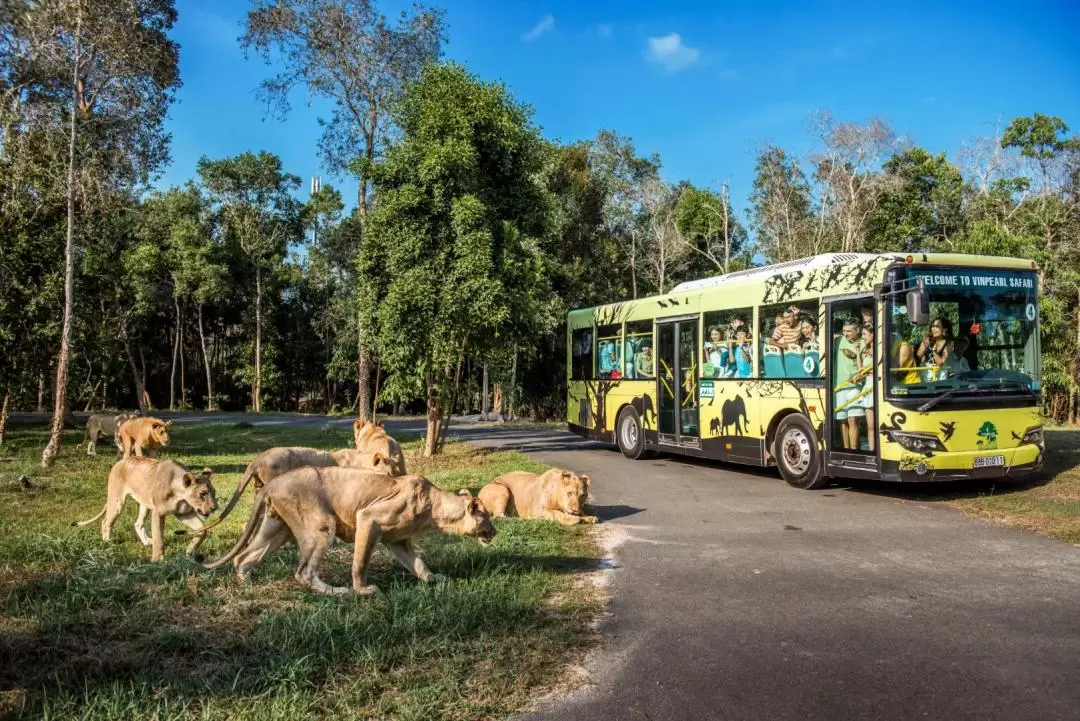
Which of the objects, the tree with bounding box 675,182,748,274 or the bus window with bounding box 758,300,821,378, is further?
the tree with bounding box 675,182,748,274

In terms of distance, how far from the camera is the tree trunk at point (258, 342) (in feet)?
125

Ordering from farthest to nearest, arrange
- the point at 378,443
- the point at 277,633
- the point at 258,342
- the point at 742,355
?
the point at 258,342
the point at 742,355
the point at 378,443
the point at 277,633

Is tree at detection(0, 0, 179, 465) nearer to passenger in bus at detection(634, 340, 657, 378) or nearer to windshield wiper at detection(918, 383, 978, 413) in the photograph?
passenger in bus at detection(634, 340, 657, 378)

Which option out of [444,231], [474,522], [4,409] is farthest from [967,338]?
[4,409]

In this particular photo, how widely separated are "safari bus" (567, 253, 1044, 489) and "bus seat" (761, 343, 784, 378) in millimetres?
24

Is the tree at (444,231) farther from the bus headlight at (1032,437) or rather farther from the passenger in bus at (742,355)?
the bus headlight at (1032,437)

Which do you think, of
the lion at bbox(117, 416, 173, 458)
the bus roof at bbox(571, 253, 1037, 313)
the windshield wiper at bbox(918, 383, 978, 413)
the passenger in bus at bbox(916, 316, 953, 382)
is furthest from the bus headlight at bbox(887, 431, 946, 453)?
the lion at bbox(117, 416, 173, 458)

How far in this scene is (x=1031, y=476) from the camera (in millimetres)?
11898

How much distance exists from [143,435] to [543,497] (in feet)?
23.3

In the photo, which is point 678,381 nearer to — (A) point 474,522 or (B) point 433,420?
(B) point 433,420

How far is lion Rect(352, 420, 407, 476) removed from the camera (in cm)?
961

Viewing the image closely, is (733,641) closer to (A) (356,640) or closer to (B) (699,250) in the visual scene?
(A) (356,640)

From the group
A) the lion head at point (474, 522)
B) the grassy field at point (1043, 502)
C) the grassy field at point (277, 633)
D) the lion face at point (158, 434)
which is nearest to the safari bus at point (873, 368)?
the grassy field at point (1043, 502)

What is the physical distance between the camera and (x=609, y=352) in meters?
17.3
